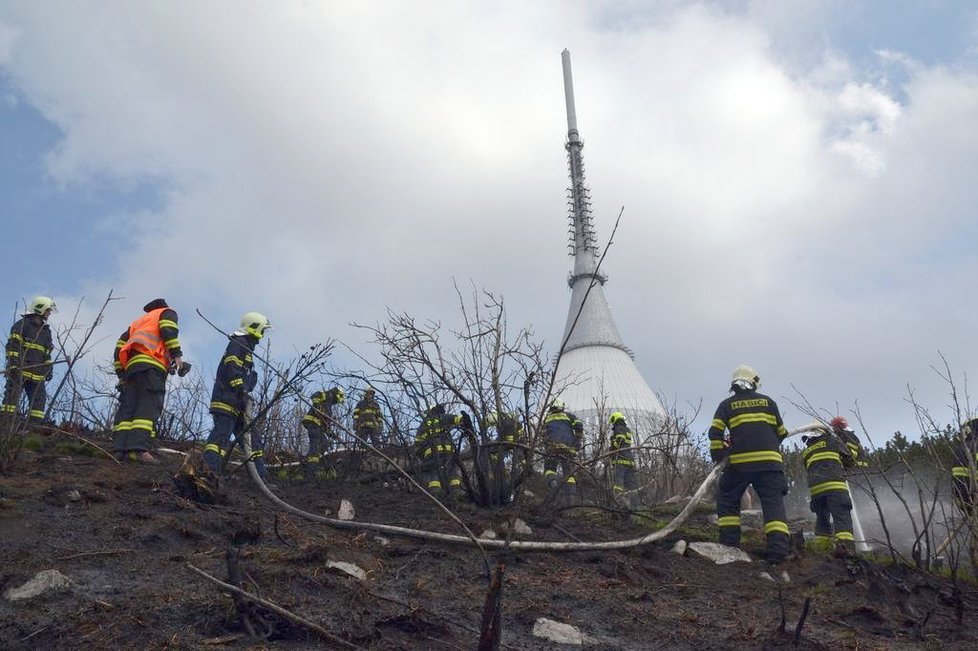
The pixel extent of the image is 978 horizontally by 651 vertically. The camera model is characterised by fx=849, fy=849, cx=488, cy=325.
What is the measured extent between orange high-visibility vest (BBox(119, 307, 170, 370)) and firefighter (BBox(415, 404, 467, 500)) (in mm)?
2540

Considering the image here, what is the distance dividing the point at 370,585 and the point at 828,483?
557 centimetres

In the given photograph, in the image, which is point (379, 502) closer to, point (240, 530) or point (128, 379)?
point (240, 530)

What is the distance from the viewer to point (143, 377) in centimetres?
782

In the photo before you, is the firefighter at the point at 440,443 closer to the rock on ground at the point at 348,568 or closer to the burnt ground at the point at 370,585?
the burnt ground at the point at 370,585

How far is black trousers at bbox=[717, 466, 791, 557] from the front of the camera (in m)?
7.24

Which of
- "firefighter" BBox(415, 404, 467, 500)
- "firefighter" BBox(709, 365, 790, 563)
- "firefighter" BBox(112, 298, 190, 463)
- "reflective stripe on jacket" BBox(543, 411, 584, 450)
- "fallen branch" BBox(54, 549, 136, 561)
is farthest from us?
"reflective stripe on jacket" BBox(543, 411, 584, 450)

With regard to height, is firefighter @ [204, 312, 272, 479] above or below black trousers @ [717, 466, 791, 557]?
above

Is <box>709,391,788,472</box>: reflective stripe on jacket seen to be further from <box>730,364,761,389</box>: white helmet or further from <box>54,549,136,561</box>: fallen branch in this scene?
<box>54,549,136,561</box>: fallen branch

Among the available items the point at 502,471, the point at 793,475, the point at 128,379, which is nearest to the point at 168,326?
the point at 128,379

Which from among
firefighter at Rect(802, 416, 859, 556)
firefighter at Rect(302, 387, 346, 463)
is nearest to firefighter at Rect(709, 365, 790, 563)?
firefighter at Rect(802, 416, 859, 556)

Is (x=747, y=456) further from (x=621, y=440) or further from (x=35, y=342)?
(x=35, y=342)

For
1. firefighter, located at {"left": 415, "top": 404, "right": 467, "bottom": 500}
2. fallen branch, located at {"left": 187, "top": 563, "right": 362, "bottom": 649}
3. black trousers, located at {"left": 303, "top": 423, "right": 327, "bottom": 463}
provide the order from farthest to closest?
black trousers, located at {"left": 303, "top": 423, "right": 327, "bottom": 463}, firefighter, located at {"left": 415, "top": 404, "right": 467, "bottom": 500}, fallen branch, located at {"left": 187, "top": 563, "right": 362, "bottom": 649}

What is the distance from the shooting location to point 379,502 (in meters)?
7.60

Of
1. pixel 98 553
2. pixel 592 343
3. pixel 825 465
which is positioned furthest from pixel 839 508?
pixel 592 343
